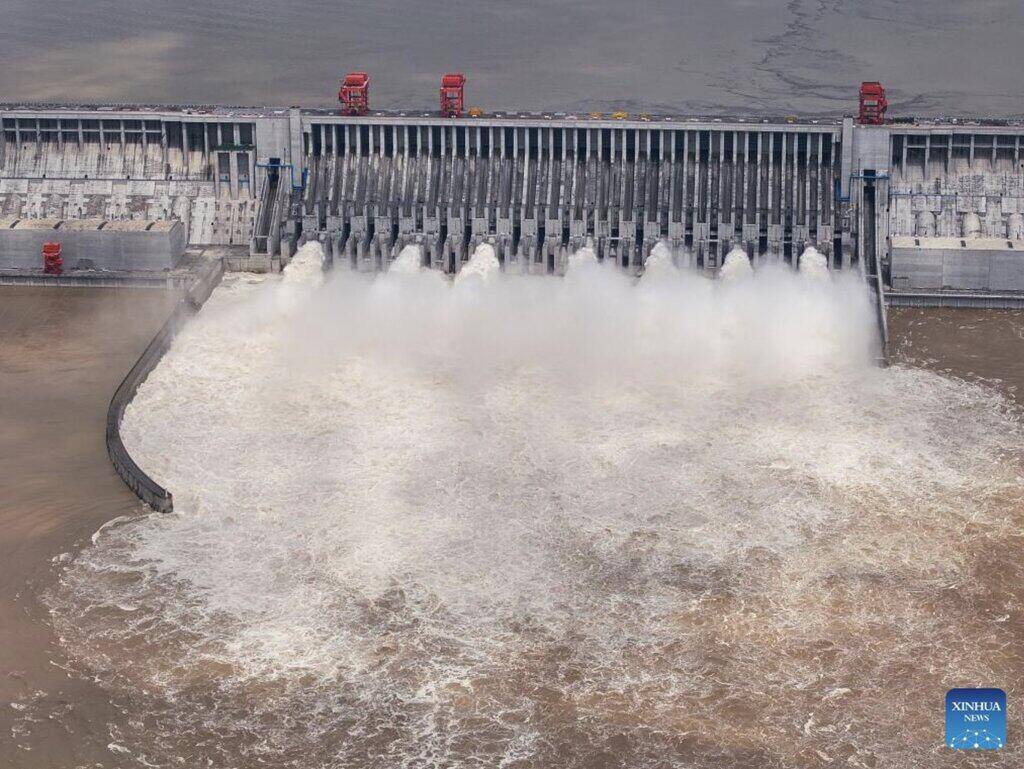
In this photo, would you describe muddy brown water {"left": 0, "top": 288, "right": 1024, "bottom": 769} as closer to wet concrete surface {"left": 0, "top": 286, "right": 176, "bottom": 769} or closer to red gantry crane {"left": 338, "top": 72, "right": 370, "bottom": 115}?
wet concrete surface {"left": 0, "top": 286, "right": 176, "bottom": 769}

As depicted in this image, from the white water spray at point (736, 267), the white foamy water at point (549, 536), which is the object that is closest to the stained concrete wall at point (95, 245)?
the white foamy water at point (549, 536)

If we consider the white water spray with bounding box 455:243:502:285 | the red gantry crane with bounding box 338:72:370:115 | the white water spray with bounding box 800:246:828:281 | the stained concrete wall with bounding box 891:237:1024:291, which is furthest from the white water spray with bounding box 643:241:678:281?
the red gantry crane with bounding box 338:72:370:115

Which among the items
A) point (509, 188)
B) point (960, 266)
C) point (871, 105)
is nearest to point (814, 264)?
point (960, 266)

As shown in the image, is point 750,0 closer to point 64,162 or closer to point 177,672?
point 64,162

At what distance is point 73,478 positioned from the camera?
45.2 m

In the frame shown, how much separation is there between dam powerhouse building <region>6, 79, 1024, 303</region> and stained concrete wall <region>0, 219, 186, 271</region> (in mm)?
82

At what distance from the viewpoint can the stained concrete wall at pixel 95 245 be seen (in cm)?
6106

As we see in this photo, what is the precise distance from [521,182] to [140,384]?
66.1 feet

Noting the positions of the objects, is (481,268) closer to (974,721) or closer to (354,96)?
(354,96)

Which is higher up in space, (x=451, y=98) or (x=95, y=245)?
(x=451, y=98)

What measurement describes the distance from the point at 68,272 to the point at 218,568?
25341 millimetres

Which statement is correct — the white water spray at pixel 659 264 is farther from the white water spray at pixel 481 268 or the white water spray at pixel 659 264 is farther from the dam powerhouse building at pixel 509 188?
the white water spray at pixel 481 268

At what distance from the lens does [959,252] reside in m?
58.8

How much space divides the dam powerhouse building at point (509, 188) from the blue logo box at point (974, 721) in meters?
29.4
